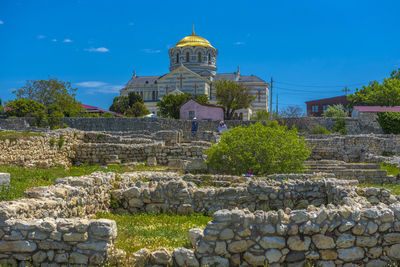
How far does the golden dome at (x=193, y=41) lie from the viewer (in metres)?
75.4

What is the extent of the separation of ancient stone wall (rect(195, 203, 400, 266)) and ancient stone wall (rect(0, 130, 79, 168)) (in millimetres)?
10509

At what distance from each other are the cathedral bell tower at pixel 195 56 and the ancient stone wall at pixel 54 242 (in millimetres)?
69454

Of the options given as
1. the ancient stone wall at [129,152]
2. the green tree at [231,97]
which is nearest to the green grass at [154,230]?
the ancient stone wall at [129,152]

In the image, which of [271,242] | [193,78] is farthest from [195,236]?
[193,78]

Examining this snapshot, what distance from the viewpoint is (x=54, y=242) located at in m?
4.78

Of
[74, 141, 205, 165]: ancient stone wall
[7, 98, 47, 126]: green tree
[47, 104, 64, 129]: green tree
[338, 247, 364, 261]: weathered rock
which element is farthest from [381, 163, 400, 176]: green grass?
[7, 98, 47, 126]: green tree

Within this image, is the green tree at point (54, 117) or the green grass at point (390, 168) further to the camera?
the green tree at point (54, 117)

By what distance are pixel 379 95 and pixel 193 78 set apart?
33.7 metres

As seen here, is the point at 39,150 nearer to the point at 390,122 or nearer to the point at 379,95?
the point at 390,122

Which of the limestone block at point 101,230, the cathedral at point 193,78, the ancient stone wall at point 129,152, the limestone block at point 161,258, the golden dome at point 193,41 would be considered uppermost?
the golden dome at point 193,41

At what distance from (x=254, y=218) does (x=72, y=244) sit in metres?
2.48

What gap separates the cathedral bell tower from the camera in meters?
74.8

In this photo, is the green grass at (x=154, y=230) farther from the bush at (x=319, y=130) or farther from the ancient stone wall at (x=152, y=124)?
the bush at (x=319, y=130)

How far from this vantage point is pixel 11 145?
13.7 metres
